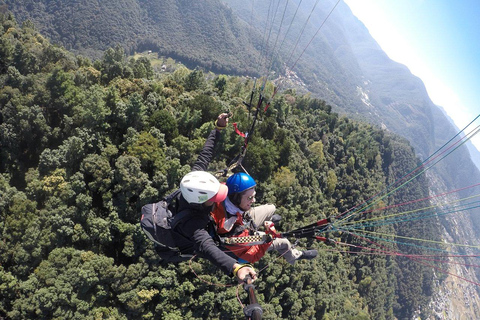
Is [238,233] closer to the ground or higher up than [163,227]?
closer to the ground

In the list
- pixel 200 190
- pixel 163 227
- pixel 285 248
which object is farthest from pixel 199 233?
pixel 285 248

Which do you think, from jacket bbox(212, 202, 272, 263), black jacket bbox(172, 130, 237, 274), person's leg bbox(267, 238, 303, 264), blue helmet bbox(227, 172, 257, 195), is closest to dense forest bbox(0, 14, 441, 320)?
person's leg bbox(267, 238, 303, 264)

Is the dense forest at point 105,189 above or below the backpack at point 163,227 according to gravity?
below

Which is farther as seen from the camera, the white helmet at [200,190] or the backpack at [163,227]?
the backpack at [163,227]

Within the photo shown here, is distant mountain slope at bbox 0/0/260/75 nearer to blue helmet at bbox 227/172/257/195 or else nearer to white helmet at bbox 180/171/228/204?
blue helmet at bbox 227/172/257/195

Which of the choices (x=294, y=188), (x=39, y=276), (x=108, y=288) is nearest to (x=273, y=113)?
(x=294, y=188)

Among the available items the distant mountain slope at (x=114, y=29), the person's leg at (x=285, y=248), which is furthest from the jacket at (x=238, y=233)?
the distant mountain slope at (x=114, y=29)

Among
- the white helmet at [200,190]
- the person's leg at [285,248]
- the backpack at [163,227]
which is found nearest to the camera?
the white helmet at [200,190]

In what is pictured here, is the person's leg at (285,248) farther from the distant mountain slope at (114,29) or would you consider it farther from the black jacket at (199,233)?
the distant mountain slope at (114,29)

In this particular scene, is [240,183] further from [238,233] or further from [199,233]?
[199,233]
